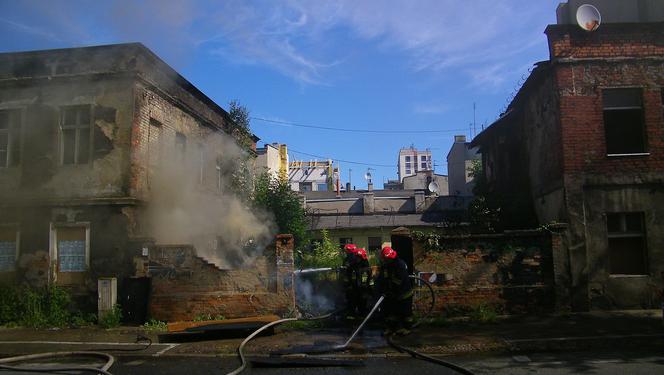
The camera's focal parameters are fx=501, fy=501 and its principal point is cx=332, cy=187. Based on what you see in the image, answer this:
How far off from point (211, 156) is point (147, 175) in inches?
185

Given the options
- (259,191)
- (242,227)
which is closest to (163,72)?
(242,227)

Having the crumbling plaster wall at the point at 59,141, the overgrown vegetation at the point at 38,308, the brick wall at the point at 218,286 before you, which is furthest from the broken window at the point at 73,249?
the brick wall at the point at 218,286

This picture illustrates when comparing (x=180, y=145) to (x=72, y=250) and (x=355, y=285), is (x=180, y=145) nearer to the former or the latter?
(x=72, y=250)

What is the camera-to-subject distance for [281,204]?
2109cm

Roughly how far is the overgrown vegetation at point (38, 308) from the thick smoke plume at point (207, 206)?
2.52 meters

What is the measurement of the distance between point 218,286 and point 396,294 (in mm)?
3974

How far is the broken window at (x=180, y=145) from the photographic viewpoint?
15242 mm

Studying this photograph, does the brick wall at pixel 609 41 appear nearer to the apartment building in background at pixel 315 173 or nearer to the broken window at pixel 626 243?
the broken window at pixel 626 243

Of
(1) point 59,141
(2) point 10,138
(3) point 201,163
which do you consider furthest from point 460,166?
(2) point 10,138

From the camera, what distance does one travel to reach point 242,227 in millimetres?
16719

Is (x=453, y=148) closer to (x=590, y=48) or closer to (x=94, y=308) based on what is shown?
(x=590, y=48)

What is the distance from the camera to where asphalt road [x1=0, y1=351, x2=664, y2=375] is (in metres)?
6.69

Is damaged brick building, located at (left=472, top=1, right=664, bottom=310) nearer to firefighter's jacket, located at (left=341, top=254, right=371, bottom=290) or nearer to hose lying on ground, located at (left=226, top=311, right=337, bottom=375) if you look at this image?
firefighter's jacket, located at (left=341, top=254, right=371, bottom=290)

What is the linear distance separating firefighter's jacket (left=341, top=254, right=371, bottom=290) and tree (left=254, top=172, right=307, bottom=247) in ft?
35.6
